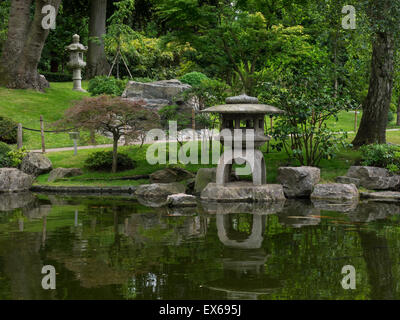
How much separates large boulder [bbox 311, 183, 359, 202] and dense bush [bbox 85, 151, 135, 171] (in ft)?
22.1

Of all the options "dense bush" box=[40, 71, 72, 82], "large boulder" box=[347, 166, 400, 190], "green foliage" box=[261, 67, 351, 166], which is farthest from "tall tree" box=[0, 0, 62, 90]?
"large boulder" box=[347, 166, 400, 190]

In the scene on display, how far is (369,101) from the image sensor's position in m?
20.5

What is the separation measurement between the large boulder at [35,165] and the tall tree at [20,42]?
1118cm

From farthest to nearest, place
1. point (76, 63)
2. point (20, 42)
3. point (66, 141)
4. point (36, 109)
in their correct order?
point (76, 63)
point (20, 42)
point (36, 109)
point (66, 141)

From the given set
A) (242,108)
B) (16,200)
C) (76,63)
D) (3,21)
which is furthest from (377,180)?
(3,21)

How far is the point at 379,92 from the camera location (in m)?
20.2

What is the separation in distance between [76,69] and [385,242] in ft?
92.9

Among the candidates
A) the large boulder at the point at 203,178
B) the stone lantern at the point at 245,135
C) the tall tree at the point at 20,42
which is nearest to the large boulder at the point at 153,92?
the tall tree at the point at 20,42

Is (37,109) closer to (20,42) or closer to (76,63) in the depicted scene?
(20,42)

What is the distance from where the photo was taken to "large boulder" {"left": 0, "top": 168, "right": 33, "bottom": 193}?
1917cm

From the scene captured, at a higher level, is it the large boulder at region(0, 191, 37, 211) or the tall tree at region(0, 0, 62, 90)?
the tall tree at region(0, 0, 62, 90)

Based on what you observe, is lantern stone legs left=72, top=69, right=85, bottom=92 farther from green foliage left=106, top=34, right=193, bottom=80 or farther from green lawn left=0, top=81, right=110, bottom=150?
green foliage left=106, top=34, right=193, bottom=80

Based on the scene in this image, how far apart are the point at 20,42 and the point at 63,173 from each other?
13.0 meters
